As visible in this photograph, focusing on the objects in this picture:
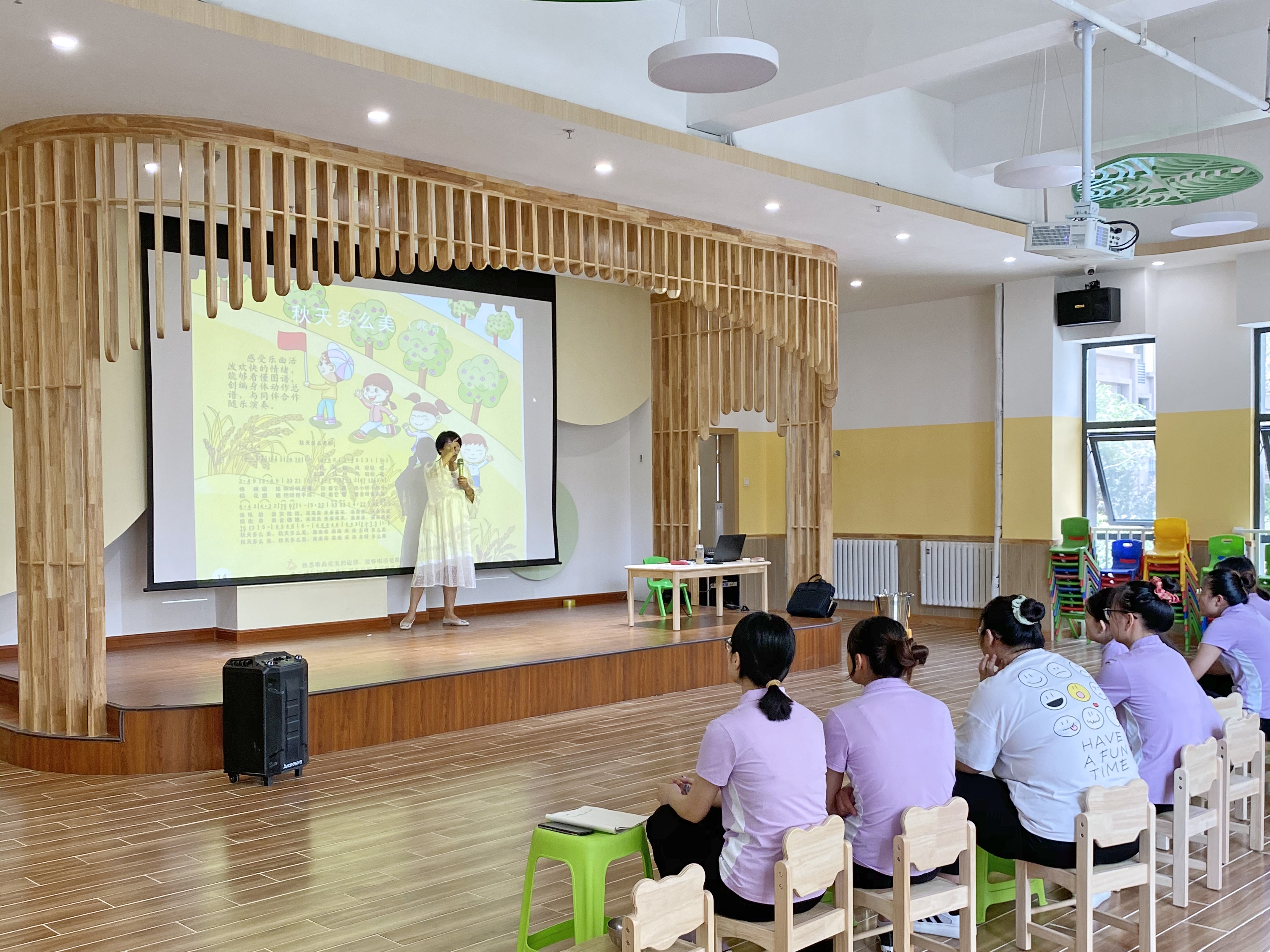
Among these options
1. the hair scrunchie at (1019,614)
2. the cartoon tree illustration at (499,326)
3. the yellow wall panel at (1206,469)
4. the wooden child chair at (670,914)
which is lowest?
the wooden child chair at (670,914)

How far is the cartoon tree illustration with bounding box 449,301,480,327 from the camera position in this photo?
10773mm

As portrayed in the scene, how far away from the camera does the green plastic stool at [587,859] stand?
3.42 metres

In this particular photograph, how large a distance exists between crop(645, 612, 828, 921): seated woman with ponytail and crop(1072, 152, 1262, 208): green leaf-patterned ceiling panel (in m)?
4.14

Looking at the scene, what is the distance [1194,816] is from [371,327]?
7891 millimetres

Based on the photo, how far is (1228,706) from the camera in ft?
15.6

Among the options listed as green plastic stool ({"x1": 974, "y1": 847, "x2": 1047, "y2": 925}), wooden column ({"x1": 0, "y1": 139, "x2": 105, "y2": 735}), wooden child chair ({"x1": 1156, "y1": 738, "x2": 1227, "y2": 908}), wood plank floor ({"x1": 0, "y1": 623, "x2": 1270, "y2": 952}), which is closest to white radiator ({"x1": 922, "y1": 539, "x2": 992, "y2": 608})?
wood plank floor ({"x1": 0, "y1": 623, "x2": 1270, "y2": 952})

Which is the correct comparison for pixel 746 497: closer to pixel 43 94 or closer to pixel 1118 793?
pixel 43 94

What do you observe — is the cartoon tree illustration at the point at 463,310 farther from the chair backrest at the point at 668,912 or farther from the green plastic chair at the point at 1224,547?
the chair backrest at the point at 668,912

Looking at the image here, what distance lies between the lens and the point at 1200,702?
14.5 ft

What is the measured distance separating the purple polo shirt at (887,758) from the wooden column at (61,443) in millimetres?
4743

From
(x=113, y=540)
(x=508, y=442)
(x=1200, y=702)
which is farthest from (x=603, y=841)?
(x=508, y=442)

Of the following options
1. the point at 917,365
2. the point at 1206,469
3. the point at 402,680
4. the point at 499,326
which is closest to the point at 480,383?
the point at 499,326

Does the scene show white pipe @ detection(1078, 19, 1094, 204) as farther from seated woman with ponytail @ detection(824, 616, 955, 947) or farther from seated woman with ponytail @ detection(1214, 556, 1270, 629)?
seated woman with ponytail @ detection(824, 616, 955, 947)

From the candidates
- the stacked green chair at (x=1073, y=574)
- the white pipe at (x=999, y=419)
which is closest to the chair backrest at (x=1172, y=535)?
the stacked green chair at (x=1073, y=574)
